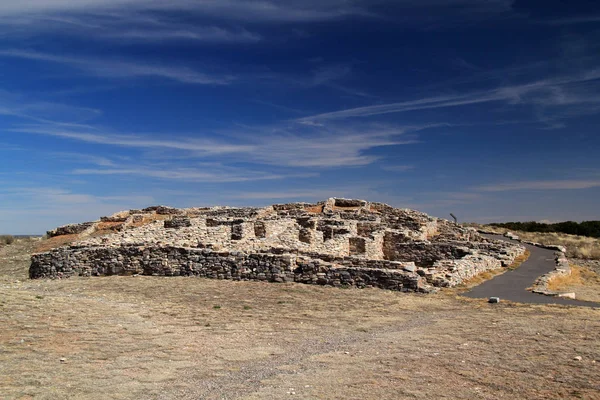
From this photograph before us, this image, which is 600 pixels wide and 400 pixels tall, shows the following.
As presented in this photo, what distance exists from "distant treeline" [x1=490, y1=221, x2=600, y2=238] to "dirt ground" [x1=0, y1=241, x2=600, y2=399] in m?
58.1

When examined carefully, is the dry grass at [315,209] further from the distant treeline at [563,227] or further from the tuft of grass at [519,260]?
the distant treeline at [563,227]

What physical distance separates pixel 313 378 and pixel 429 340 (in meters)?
3.67

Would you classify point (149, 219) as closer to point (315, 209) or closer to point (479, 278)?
point (315, 209)

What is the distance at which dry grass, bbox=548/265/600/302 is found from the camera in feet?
59.5

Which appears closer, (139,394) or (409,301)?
(139,394)

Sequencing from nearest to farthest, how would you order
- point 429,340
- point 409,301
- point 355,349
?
point 355,349, point 429,340, point 409,301

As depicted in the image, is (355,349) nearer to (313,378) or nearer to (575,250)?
(313,378)

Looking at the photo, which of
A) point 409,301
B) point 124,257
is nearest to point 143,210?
point 124,257

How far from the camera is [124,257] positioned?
20031mm

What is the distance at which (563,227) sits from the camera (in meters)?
70.7

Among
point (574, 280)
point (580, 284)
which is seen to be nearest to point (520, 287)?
point (580, 284)

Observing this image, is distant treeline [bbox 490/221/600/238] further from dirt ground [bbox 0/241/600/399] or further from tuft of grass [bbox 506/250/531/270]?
dirt ground [bbox 0/241/600/399]

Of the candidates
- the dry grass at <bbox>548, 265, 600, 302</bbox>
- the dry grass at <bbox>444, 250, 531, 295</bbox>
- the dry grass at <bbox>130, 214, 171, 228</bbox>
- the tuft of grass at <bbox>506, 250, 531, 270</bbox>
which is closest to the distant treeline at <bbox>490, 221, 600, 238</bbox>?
the tuft of grass at <bbox>506, 250, 531, 270</bbox>

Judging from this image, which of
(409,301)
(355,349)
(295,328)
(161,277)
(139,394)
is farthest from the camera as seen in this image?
(161,277)
